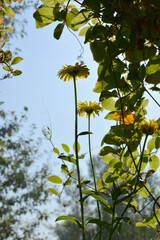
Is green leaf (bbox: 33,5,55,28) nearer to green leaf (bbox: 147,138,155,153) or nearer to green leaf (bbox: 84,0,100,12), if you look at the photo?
green leaf (bbox: 84,0,100,12)

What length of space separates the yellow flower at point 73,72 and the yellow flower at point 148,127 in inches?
7.6

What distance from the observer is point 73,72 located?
1.65ft

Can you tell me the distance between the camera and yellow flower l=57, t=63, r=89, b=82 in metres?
0.50

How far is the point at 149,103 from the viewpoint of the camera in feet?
1.41

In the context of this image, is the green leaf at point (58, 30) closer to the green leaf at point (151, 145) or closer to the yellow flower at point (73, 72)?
the yellow flower at point (73, 72)

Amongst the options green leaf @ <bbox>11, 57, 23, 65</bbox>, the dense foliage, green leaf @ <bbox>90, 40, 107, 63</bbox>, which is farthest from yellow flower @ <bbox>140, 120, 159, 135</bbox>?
green leaf @ <bbox>11, 57, 23, 65</bbox>

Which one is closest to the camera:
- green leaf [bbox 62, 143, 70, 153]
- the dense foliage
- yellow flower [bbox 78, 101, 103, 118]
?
the dense foliage

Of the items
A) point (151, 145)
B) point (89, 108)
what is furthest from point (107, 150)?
point (89, 108)

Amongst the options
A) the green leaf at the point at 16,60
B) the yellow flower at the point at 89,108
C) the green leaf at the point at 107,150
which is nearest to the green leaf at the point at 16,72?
the green leaf at the point at 16,60

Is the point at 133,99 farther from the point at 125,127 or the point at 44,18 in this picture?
the point at 44,18

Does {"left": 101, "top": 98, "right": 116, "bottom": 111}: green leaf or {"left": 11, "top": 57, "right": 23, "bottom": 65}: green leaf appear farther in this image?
{"left": 11, "top": 57, "right": 23, "bottom": 65}: green leaf

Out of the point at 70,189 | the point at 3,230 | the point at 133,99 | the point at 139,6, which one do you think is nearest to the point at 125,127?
the point at 133,99

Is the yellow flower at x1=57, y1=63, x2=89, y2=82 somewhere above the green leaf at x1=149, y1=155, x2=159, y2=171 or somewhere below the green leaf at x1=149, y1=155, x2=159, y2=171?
above

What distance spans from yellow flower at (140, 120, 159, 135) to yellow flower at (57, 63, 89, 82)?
0.19 m
